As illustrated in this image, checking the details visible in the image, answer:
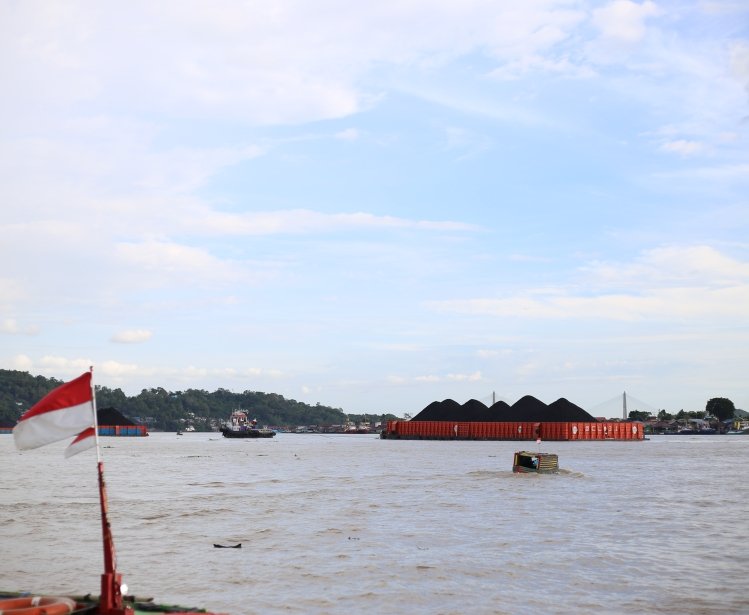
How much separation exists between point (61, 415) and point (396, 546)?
19.5m

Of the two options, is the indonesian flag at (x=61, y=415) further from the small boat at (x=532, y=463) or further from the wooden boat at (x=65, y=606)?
the small boat at (x=532, y=463)

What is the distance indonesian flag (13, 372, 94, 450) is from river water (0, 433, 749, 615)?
9.03m

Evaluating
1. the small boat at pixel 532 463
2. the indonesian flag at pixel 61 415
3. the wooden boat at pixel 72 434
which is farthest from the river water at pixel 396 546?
the small boat at pixel 532 463

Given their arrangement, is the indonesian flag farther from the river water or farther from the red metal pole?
the river water

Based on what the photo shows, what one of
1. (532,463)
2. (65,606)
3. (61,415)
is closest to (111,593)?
(65,606)

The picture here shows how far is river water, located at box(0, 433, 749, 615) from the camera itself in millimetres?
22719

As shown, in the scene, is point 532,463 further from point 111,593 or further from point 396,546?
point 111,593

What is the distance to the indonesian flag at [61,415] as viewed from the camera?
1346 centimetres

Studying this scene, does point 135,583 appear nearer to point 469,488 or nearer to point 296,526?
point 296,526

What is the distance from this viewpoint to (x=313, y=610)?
69.2 ft

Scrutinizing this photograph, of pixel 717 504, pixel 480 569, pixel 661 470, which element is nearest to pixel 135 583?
pixel 480 569

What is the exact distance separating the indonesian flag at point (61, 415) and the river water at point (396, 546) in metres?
9.03

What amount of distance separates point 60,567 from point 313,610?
1028 centimetres

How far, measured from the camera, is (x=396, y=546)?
31.0 metres
